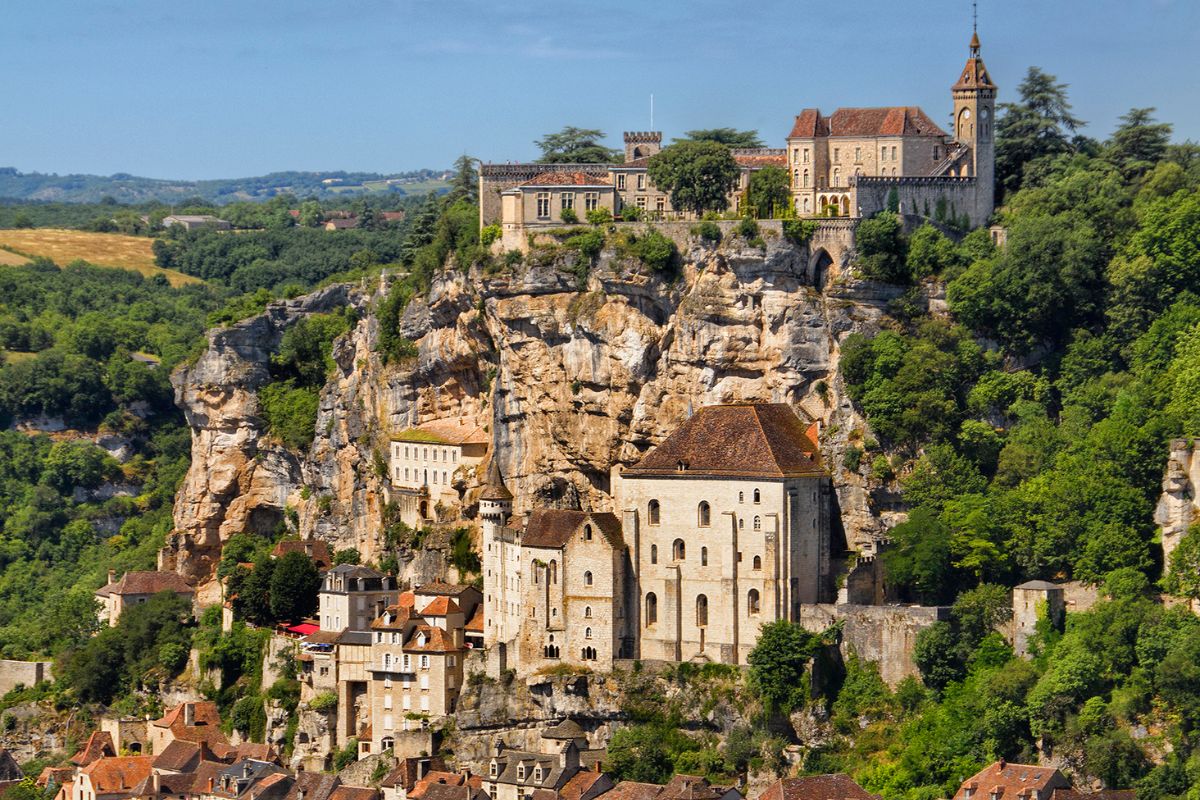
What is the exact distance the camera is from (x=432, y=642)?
9069cm

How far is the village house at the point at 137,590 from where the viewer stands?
11300 cm

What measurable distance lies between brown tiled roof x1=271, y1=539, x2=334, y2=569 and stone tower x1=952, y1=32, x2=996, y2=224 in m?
31.3

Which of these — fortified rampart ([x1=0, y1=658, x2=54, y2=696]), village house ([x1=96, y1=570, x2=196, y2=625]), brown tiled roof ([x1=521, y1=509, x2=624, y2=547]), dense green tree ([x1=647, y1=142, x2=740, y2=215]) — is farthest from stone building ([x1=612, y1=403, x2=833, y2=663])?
fortified rampart ([x1=0, y1=658, x2=54, y2=696])

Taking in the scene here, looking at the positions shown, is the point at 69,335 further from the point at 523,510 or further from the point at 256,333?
the point at 523,510

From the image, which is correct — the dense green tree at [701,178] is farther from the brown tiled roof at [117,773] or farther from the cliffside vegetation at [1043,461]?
the brown tiled roof at [117,773]

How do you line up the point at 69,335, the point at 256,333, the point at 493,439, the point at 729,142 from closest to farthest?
the point at 493,439, the point at 729,142, the point at 256,333, the point at 69,335

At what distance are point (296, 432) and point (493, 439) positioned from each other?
20001mm

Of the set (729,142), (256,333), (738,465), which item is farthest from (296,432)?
(738,465)

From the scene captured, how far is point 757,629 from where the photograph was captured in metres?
84.8

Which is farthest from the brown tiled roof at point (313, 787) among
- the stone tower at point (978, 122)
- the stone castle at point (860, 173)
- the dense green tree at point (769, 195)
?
the stone tower at point (978, 122)

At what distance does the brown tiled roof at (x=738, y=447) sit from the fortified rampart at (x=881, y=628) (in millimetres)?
4972

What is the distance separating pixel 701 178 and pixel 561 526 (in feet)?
53.6

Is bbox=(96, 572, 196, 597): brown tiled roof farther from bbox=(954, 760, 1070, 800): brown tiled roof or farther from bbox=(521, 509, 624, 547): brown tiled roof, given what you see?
bbox=(954, 760, 1070, 800): brown tiled roof

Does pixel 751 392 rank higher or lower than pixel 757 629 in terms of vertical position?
higher
